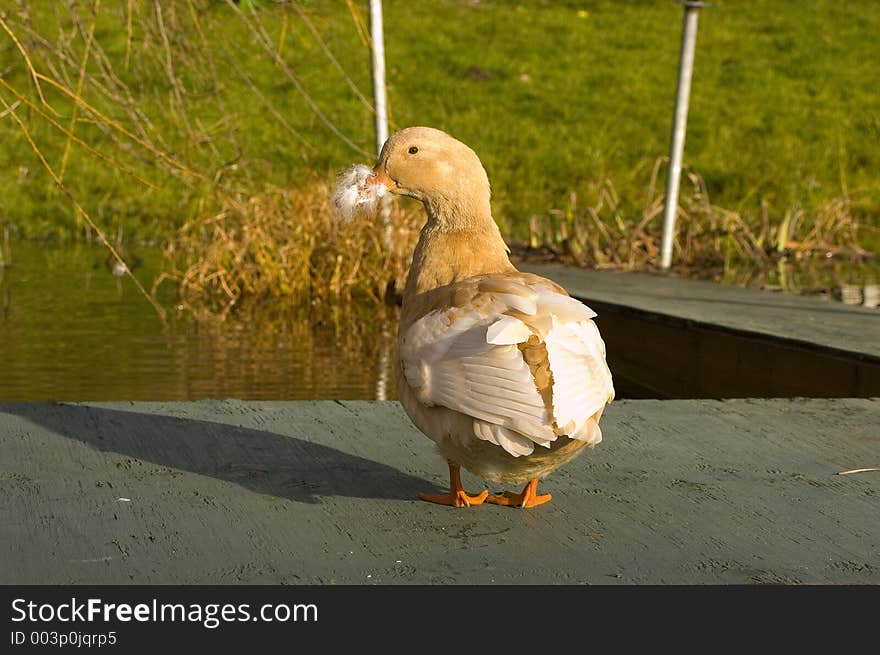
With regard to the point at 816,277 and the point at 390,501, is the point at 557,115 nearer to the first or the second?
the point at 816,277

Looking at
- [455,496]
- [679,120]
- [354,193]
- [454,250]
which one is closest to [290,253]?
[679,120]

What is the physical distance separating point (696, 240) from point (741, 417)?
285 inches

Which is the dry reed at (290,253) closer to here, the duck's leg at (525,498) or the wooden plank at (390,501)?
the wooden plank at (390,501)

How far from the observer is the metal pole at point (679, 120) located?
416 inches

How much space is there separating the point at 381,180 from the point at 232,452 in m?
1.13

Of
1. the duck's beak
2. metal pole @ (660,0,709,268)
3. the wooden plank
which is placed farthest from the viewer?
metal pole @ (660,0,709,268)

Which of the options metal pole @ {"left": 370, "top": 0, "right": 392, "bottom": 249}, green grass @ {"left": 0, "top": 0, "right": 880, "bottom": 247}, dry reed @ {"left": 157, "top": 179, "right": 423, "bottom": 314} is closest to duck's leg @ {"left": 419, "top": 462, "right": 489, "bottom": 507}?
metal pole @ {"left": 370, "top": 0, "right": 392, "bottom": 249}

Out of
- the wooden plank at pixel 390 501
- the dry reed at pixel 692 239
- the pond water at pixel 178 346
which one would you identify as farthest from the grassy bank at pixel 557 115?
the wooden plank at pixel 390 501

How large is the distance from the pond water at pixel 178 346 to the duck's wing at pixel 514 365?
3.30m

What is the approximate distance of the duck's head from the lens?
3.88 m

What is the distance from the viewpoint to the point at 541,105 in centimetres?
2158

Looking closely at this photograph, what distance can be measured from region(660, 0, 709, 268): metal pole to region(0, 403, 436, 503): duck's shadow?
6.60m

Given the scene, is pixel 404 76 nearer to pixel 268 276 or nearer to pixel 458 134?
pixel 458 134

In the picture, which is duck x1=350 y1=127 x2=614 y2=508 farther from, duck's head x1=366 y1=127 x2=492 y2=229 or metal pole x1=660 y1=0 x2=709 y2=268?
metal pole x1=660 y1=0 x2=709 y2=268
